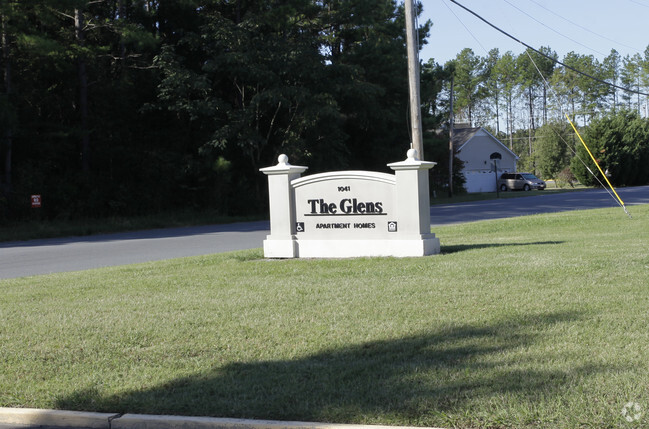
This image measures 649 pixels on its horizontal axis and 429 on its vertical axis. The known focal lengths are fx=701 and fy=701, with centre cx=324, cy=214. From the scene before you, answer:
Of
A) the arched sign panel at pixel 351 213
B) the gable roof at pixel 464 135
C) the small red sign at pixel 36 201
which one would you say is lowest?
the arched sign panel at pixel 351 213

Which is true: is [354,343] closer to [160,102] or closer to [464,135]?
[160,102]

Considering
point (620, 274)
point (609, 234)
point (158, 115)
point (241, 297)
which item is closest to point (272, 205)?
point (241, 297)

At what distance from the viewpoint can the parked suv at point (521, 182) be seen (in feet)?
200

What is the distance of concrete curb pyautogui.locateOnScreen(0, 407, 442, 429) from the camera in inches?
180

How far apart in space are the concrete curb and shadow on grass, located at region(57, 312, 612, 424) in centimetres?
14

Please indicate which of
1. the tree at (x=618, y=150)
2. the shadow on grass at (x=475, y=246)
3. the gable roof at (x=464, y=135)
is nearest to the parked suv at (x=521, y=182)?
the tree at (x=618, y=150)

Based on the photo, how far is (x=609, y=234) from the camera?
15641 millimetres

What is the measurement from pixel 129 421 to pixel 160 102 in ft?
89.7

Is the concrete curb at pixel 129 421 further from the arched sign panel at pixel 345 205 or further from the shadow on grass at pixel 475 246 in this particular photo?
the shadow on grass at pixel 475 246

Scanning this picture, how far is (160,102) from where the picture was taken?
30828 mm

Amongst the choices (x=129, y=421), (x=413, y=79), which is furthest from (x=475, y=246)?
(x=129, y=421)

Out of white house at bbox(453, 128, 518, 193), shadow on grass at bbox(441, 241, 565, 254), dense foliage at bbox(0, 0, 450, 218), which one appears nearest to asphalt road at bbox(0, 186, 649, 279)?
shadow on grass at bbox(441, 241, 565, 254)

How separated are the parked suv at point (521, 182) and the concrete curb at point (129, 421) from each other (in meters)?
59.0

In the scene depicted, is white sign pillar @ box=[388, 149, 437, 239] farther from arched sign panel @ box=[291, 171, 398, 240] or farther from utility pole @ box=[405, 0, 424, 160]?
utility pole @ box=[405, 0, 424, 160]
